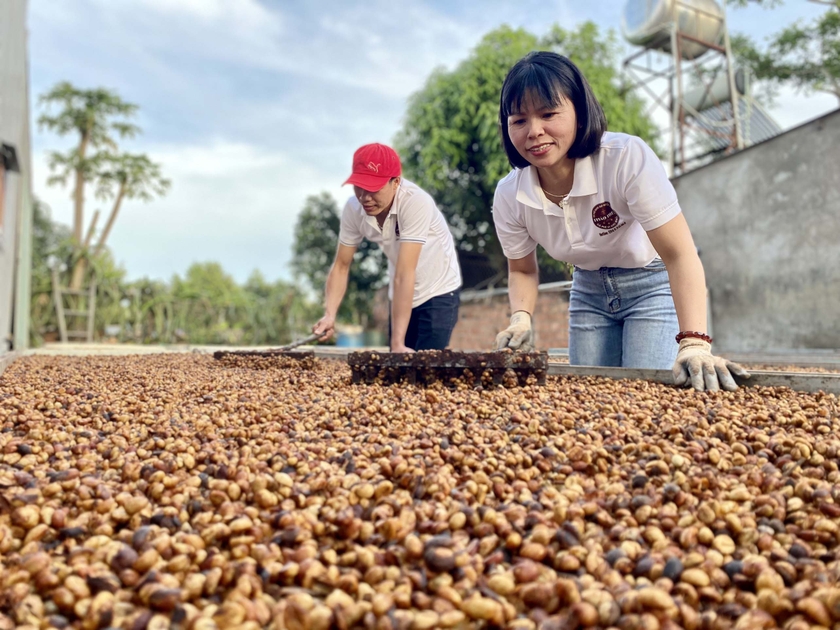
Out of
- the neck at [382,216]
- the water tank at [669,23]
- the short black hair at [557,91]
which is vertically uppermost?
the water tank at [669,23]

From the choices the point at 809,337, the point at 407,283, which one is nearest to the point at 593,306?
the point at 407,283

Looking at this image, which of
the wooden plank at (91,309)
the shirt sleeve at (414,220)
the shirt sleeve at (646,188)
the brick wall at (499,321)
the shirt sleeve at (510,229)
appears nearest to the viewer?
the shirt sleeve at (646,188)

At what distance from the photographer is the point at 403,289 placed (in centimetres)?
311

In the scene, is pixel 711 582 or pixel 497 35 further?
pixel 497 35

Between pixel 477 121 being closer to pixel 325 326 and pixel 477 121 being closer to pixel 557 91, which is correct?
pixel 325 326

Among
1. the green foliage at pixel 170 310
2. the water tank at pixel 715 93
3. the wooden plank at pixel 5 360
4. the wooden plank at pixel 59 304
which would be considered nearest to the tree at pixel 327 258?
the green foliage at pixel 170 310

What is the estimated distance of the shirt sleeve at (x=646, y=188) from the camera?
2.06 meters

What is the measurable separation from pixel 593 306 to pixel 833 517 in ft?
5.09

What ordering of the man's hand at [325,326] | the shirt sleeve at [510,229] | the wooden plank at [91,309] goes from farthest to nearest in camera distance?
the wooden plank at [91,309], the man's hand at [325,326], the shirt sleeve at [510,229]

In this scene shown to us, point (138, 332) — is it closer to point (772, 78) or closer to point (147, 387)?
point (147, 387)

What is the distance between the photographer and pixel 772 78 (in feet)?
47.3

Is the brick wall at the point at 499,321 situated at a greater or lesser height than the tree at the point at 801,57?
lesser

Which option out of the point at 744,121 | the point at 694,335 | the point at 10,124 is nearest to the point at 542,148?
the point at 694,335

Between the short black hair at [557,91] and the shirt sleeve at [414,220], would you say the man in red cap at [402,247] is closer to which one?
the shirt sleeve at [414,220]
